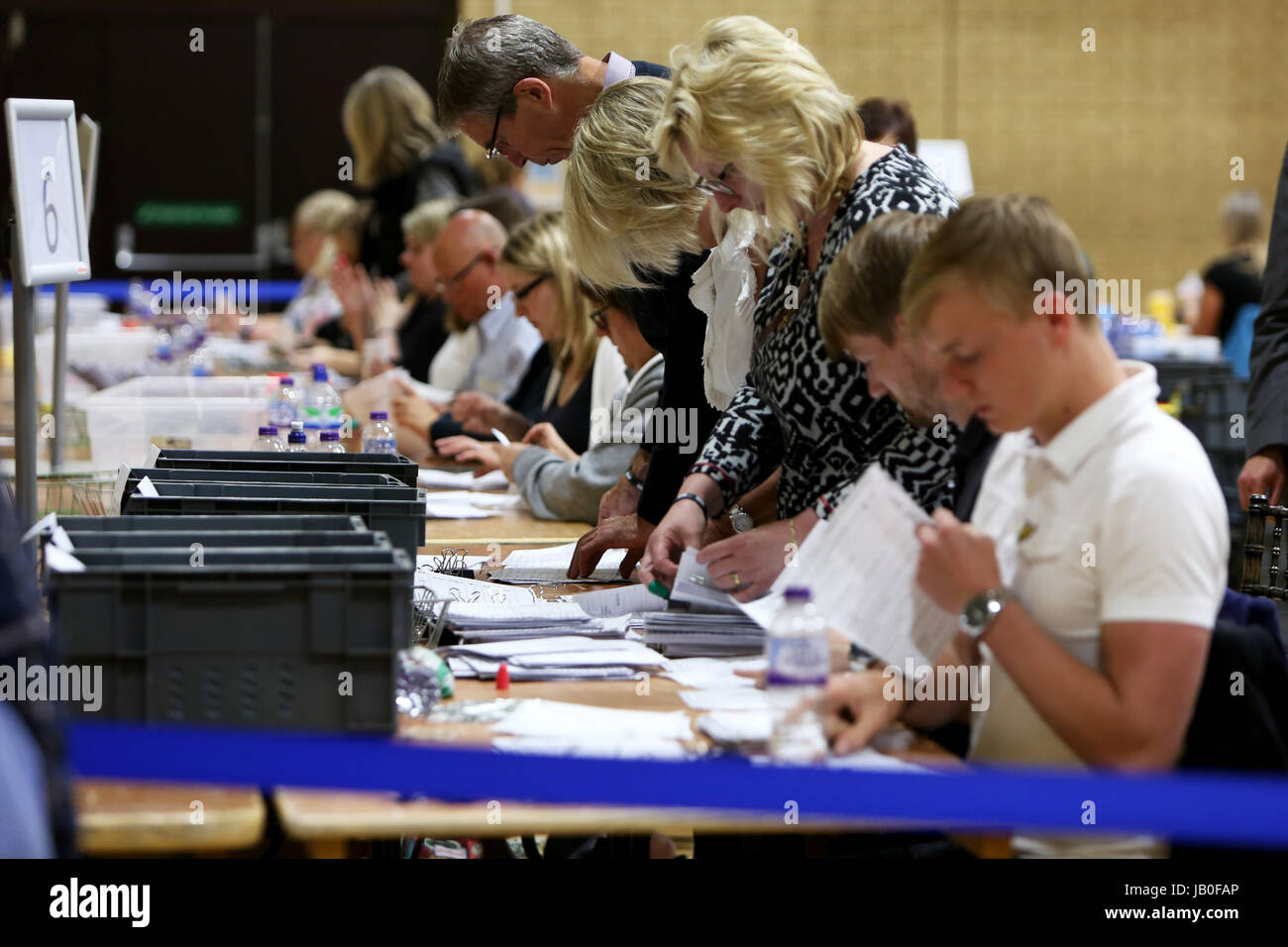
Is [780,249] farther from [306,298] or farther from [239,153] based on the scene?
[239,153]

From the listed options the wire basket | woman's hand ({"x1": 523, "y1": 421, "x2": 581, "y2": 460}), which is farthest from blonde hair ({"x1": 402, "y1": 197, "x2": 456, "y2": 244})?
the wire basket

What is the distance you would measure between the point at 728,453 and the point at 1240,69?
31.3 ft

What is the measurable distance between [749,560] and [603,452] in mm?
1281

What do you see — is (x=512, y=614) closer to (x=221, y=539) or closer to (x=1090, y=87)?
(x=221, y=539)

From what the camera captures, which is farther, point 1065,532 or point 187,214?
point 187,214

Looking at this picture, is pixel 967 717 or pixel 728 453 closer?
pixel 967 717

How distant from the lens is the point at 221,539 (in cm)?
198

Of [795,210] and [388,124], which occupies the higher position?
[388,124]

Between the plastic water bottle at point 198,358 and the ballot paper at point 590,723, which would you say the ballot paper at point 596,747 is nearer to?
the ballot paper at point 590,723

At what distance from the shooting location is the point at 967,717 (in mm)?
1960

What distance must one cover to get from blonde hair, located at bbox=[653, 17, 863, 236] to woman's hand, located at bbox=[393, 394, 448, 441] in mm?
2603

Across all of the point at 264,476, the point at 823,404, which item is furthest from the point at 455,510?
the point at 823,404

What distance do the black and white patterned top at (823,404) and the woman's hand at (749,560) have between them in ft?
0.26
